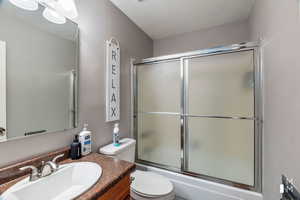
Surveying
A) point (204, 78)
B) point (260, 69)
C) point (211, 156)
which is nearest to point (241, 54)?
point (260, 69)

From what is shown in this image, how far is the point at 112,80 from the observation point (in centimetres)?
147

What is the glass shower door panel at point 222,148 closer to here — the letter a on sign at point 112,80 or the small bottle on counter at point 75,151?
the letter a on sign at point 112,80

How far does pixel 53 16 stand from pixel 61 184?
117 centimetres

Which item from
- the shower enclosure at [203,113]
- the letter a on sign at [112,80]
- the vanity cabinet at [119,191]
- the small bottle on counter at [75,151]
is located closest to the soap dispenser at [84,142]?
the small bottle on counter at [75,151]

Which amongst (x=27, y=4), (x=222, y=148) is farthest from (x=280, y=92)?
(x=27, y=4)

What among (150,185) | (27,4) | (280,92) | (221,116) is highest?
(27,4)

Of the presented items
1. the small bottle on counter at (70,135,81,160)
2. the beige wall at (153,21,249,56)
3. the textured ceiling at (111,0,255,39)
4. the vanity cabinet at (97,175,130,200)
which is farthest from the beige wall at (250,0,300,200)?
the small bottle on counter at (70,135,81,160)

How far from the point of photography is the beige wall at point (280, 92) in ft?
2.23

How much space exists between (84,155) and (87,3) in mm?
1351

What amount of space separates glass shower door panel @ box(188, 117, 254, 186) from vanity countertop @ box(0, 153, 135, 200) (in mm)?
950

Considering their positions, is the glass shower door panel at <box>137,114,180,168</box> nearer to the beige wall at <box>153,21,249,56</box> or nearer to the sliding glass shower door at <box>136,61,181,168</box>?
the sliding glass shower door at <box>136,61,181,168</box>

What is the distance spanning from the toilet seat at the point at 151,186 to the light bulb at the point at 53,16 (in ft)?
5.01

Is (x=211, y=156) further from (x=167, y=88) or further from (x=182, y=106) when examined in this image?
(x=167, y=88)

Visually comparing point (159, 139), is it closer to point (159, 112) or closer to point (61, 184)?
point (159, 112)
